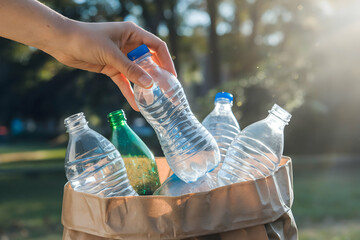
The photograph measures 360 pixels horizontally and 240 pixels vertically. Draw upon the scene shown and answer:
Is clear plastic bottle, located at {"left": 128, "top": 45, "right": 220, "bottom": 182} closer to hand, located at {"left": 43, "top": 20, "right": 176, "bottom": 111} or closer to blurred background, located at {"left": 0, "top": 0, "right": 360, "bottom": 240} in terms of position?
hand, located at {"left": 43, "top": 20, "right": 176, "bottom": 111}

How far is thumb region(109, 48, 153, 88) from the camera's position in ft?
4.75

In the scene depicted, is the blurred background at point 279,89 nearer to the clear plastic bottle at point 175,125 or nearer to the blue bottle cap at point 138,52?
the clear plastic bottle at point 175,125

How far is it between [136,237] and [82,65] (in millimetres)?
912

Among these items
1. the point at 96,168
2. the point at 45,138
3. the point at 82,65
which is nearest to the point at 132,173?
the point at 96,168

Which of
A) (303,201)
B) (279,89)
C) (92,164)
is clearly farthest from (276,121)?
(303,201)

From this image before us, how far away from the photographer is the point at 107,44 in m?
1.51

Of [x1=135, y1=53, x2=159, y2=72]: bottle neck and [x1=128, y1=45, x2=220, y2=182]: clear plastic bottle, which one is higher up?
[x1=135, y1=53, x2=159, y2=72]: bottle neck

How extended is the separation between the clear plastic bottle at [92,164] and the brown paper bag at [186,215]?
0.84 ft

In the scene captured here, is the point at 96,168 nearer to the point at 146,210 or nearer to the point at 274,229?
the point at 146,210

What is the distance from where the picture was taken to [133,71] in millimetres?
1452

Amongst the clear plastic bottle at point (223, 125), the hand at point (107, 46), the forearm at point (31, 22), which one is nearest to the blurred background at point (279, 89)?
the clear plastic bottle at point (223, 125)

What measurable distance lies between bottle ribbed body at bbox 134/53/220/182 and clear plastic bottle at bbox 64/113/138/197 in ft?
0.75

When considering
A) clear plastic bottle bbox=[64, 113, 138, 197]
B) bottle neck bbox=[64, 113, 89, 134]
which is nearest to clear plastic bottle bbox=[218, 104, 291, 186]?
clear plastic bottle bbox=[64, 113, 138, 197]

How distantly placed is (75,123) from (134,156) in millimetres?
332
